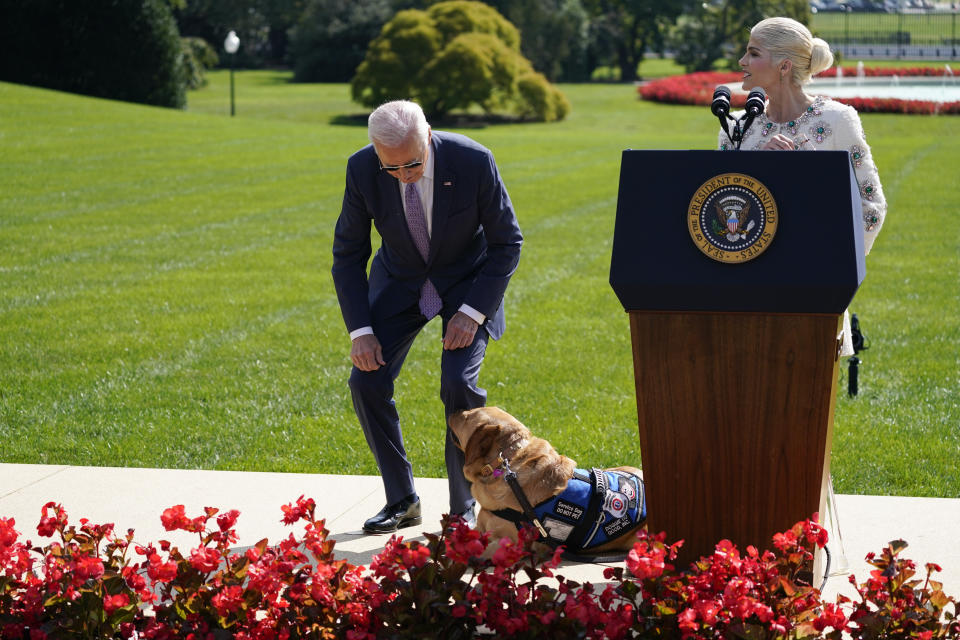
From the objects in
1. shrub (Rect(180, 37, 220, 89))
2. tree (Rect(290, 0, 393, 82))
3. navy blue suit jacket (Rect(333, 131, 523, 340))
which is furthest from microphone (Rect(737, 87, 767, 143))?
tree (Rect(290, 0, 393, 82))

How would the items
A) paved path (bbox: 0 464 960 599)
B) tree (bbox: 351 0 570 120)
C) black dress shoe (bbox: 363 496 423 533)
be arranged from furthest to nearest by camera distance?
1. tree (bbox: 351 0 570 120)
2. black dress shoe (bbox: 363 496 423 533)
3. paved path (bbox: 0 464 960 599)

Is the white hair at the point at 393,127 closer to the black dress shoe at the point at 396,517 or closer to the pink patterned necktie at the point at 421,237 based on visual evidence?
the pink patterned necktie at the point at 421,237

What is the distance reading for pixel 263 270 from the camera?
42.2 ft

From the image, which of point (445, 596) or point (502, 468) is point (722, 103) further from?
point (445, 596)

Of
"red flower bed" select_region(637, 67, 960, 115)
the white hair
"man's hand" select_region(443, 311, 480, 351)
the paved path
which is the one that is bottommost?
the paved path

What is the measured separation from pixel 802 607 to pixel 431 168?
8.44 feet

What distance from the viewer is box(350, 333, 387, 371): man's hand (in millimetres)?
4922

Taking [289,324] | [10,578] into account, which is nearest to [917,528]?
[10,578]

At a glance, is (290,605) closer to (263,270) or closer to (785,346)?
(785,346)

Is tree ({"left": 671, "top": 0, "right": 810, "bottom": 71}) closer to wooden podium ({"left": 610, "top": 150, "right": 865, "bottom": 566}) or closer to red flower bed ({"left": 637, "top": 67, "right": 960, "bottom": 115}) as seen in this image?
red flower bed ({"left": 637, "top": 67, "right": 960, "bottom": 115})

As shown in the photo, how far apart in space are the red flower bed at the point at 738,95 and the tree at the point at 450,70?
247 inches

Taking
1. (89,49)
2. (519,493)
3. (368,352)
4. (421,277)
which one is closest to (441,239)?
(421,277)

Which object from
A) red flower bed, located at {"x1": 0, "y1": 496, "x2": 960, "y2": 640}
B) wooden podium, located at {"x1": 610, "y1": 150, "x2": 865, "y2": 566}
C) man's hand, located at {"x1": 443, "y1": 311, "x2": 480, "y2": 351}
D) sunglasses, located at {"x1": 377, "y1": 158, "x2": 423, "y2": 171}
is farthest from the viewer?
man's hand, located at {"x1": 443, "y1": 311, "x2": 480, "y2": 351}

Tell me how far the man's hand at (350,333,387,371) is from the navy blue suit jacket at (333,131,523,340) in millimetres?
84
